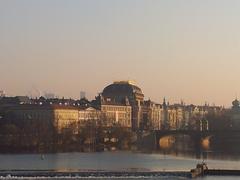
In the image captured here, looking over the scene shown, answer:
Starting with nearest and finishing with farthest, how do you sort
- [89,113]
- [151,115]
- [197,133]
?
[197,133] → [89,113] → [151,115]

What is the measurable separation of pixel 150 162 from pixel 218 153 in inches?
494

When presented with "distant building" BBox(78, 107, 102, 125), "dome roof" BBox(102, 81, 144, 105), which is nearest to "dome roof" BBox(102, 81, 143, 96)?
"dome roof" BBox(102, 81, 144, 105)

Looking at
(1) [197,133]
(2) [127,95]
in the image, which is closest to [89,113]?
(2) [127,95]

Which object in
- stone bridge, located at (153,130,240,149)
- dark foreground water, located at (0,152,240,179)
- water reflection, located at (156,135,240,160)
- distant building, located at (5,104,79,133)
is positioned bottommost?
dark foreground water, located at (0,152,240,179)

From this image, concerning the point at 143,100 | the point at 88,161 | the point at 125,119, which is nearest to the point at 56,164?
the point at 88,161

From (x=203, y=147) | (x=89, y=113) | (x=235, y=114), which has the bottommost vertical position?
(x=203, y=147)

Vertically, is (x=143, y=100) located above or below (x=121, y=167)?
above

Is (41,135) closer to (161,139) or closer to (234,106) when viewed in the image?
(161,139)

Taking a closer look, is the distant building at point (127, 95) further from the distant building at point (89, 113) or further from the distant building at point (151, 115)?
the distant building at point (89, 113)

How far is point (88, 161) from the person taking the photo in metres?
53.8

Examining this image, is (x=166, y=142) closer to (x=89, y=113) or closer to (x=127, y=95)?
(x=89, y=113)

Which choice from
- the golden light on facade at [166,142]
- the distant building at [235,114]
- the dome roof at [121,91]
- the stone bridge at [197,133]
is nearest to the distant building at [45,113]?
the golden light on facade at [166,142]

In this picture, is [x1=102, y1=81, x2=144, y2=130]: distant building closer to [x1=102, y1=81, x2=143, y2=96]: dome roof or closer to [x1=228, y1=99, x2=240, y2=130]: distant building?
[x1=102, y1=81, x2=143, y2=96]: dome roof

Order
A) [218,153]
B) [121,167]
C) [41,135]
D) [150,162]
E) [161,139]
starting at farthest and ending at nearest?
[161,139], [41,135], [218,153], [150,162], [121,167]
